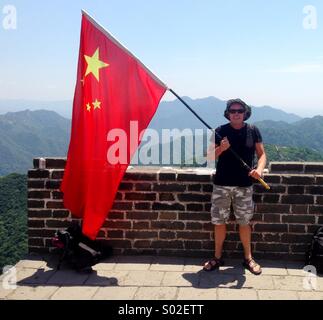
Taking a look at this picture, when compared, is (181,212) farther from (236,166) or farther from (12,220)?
(12,220)

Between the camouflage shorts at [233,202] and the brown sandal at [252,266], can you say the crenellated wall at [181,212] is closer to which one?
the brown sandal at [252,266]

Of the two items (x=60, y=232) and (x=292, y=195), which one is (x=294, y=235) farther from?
(x=60, y=232)

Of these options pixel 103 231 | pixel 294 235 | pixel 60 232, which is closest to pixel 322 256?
pixel 294 235

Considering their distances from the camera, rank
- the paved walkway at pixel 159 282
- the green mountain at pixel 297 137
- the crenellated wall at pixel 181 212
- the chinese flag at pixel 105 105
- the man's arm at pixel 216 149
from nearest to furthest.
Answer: the paved walkway at pixel 159 282
the man's arm at pixel 216 149
the chinese flag at pixel 105 105
the crenellated wall at pixel 181 212
the green mountain at pixel 297 137

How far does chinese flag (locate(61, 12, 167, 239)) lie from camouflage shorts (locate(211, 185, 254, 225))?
1103 mm

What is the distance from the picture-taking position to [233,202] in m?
4.66

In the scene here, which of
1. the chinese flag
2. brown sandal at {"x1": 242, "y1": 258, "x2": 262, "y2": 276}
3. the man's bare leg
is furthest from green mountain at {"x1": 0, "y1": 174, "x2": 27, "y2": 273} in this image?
brown sandal at {"x1": 242, "y1": 258, "x2": 262, "y2": 276}

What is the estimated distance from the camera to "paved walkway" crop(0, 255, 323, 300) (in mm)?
4051

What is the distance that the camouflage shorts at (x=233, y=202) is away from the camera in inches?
180

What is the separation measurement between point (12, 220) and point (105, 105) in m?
48.9

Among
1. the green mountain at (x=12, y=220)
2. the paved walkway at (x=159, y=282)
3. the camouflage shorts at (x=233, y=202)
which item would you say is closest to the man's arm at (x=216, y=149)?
the camouflage shorts at (x=233, y=202)

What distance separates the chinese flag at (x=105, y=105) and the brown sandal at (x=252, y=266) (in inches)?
69.1

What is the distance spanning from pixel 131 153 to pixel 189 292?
162 cm

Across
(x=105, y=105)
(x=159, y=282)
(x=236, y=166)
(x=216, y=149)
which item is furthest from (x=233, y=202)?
(x=105, y=105)
